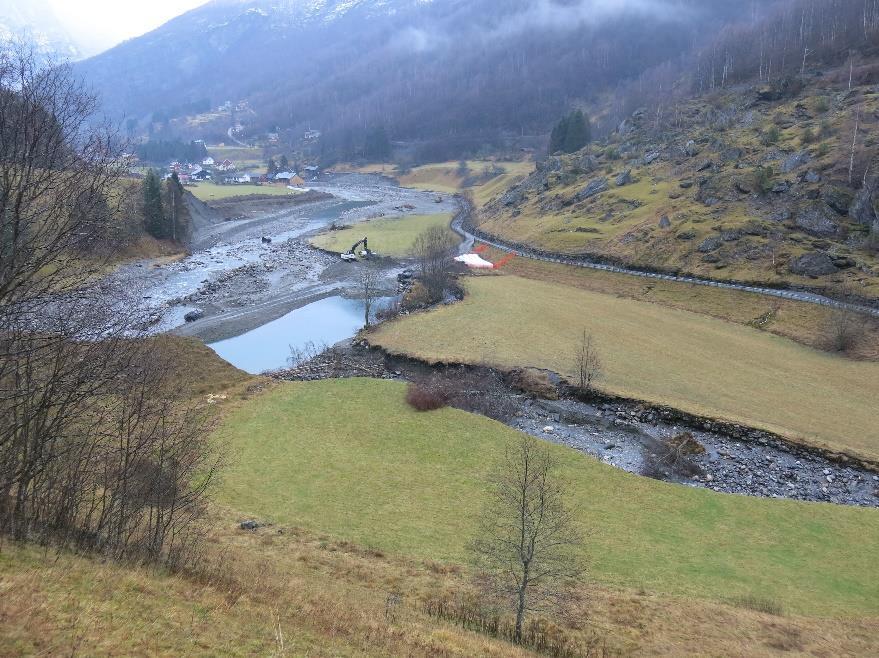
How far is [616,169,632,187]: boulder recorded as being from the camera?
92000 millimetres

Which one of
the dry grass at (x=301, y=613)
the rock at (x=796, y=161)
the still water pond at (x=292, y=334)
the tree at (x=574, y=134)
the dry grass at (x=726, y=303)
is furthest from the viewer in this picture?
the tree at (x=574, y=134)

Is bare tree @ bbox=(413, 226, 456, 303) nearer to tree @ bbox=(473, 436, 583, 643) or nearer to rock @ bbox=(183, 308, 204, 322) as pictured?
rock @ bbox=(183, 308, 204, 322)

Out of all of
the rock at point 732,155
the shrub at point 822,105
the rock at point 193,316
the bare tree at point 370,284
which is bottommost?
the bare tree at point 370,284

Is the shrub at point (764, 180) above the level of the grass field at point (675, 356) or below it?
above

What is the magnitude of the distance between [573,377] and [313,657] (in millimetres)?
30523

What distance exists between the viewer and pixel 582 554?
70.0ft

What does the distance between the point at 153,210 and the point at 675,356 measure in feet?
238

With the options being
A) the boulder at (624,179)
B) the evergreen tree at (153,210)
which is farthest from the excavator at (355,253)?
the boulder at (624,179)

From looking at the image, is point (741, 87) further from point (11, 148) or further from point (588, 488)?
point (11, 148)

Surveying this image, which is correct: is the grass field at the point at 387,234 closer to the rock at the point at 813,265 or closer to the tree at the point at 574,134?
the tree at the point at 574,134

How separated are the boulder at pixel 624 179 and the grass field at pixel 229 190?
86.9m

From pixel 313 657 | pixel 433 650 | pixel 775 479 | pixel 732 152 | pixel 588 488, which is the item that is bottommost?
pixel 775 479

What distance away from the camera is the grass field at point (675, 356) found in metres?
34.4

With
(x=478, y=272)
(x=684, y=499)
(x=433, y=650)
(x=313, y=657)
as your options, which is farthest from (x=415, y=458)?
(x=478, y=272)
